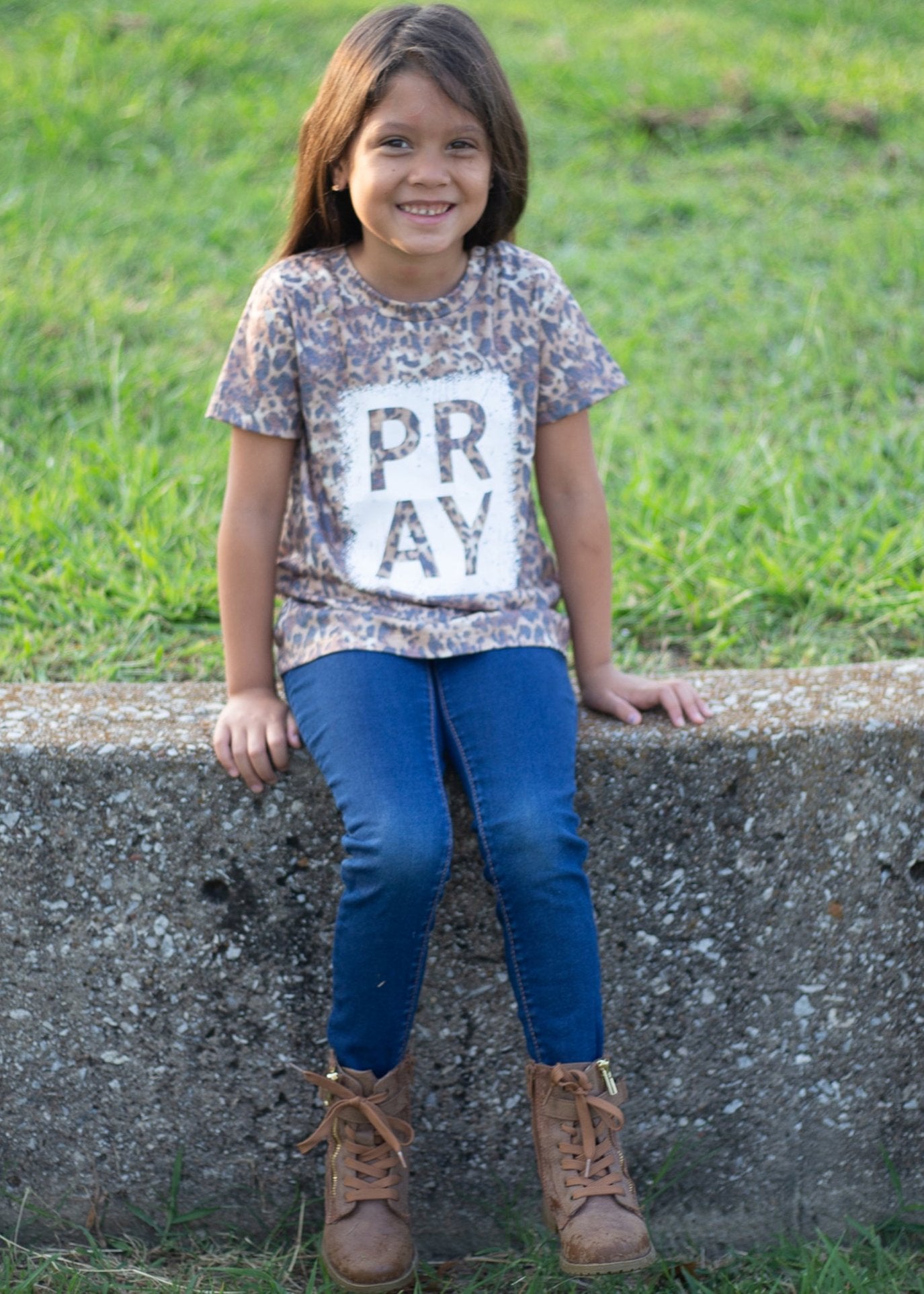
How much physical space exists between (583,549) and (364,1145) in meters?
0.90

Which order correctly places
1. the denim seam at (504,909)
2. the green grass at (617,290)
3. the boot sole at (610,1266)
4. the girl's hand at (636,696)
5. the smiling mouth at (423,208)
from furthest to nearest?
the green grass at (617,290)
the girl's hand at (636,696)
the smiling mouth at (423,208)
the denim seam at (504,909)
the boot sole at (610,1266)

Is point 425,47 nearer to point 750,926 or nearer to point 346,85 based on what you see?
point 346,85

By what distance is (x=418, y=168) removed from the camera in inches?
71.3

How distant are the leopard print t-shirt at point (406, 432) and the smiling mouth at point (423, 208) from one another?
125 millimetres

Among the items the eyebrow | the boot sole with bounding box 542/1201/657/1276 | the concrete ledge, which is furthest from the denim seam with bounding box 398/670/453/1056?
the eyebrow

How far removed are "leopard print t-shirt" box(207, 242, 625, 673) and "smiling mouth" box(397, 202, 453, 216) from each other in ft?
0.41

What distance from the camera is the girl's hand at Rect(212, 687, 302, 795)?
1841mm

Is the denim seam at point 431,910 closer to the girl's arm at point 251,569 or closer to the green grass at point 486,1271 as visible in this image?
the girl's arm at point 251,569

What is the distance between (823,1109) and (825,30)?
15.2ft

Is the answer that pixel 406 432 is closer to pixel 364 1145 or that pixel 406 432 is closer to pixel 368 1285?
pixel 364 1145

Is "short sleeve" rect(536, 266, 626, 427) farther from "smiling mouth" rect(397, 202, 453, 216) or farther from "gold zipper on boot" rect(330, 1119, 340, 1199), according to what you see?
"gold zipper on boot" rect(330, 1119, 340, 1199)

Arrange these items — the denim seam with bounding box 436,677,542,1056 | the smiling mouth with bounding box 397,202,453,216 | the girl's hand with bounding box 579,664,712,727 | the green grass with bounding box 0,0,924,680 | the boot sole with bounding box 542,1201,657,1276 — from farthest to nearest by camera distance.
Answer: the green grass with bounding box 0,0,924,680 < the girl's hand with bounding box 579,664,712,727 < the smiling mouth with bounding box 397,202,453,216 < the denim seam with bounding box 436,677,542,1056 < the boot sole with bounding box 542,1201,657,1276

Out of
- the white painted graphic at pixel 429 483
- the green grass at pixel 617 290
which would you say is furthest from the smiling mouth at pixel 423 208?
the green grass at pixel 617 290

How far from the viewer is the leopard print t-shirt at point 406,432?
1869 millimetres
